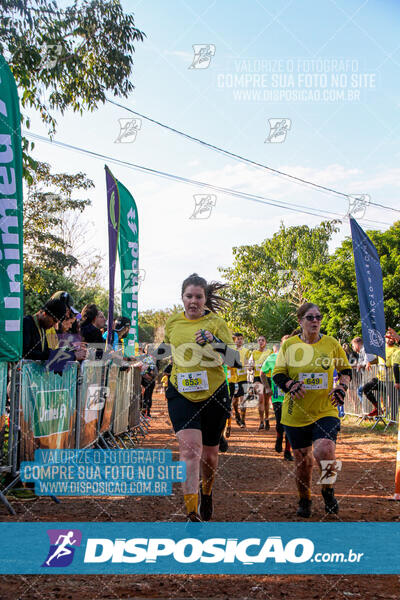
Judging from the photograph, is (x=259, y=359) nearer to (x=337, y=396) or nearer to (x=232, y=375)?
(x=232, y=375)

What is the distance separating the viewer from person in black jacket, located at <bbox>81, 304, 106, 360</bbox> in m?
8.61

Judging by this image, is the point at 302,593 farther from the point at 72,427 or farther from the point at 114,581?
the point at 72,427

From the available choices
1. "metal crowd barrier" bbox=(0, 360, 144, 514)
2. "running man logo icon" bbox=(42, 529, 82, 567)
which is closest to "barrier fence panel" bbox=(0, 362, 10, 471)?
"metal crowd barrier" bbox=(0, 360, 144, 514)

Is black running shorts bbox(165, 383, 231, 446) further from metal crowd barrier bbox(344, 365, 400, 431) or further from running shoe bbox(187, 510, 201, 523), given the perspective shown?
metal crowd barrier bbox(344, 365, 400, 431)

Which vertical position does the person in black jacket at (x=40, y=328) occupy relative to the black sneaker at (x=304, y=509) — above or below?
above

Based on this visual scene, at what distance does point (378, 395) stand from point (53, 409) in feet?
30.6

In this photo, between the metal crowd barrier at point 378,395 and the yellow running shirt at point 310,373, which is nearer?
the yellow running shirt at point 310,373

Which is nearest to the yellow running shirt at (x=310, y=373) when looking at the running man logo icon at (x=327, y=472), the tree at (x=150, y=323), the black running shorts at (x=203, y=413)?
the running man logo icon at (x=327, y=472)

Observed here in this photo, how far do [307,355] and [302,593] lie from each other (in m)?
2.54

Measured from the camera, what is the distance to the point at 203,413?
15.9ft

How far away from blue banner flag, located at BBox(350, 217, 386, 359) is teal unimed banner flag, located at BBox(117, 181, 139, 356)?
428 cm

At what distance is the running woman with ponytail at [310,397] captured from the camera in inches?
207

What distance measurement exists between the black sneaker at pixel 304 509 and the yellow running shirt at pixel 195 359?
4.36ft

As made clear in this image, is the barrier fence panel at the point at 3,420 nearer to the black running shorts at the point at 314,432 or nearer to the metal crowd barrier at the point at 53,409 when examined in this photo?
the metal crowd barrier at the point at 53,409
